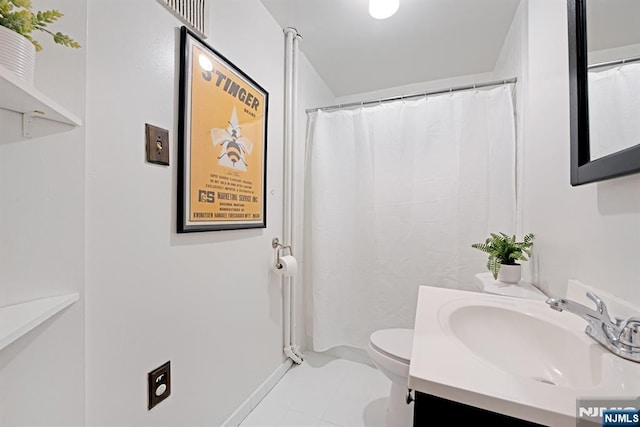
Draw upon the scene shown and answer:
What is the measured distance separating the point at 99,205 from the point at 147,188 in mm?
155

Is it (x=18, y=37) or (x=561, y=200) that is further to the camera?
(x=561, y=200)

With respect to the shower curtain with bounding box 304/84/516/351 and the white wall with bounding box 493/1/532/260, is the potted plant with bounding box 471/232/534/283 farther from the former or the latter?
the shower curtain with bounding box 304/84/516/351

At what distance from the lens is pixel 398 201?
5.74ft

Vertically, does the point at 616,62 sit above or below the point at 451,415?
above

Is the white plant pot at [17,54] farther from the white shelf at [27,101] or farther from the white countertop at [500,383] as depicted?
the white countertop at [500,383]

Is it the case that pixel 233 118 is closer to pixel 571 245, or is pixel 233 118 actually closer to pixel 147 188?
pixel 147 188

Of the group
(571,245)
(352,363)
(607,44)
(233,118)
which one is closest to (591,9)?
(607,44)

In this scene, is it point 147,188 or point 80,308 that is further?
point 147,188

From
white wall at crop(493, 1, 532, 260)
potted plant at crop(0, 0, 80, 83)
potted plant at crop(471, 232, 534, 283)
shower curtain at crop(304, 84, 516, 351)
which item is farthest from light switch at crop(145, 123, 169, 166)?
white wall at crop(493, 1, 532, 260)

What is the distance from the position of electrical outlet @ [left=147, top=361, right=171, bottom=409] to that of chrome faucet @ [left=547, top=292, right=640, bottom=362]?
4.01ft

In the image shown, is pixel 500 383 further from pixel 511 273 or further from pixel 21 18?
pixel 21 18

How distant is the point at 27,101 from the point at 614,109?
137 centimetres

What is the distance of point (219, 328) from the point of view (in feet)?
3.89

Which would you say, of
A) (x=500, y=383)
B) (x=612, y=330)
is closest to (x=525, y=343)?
(x=612, y=330)
